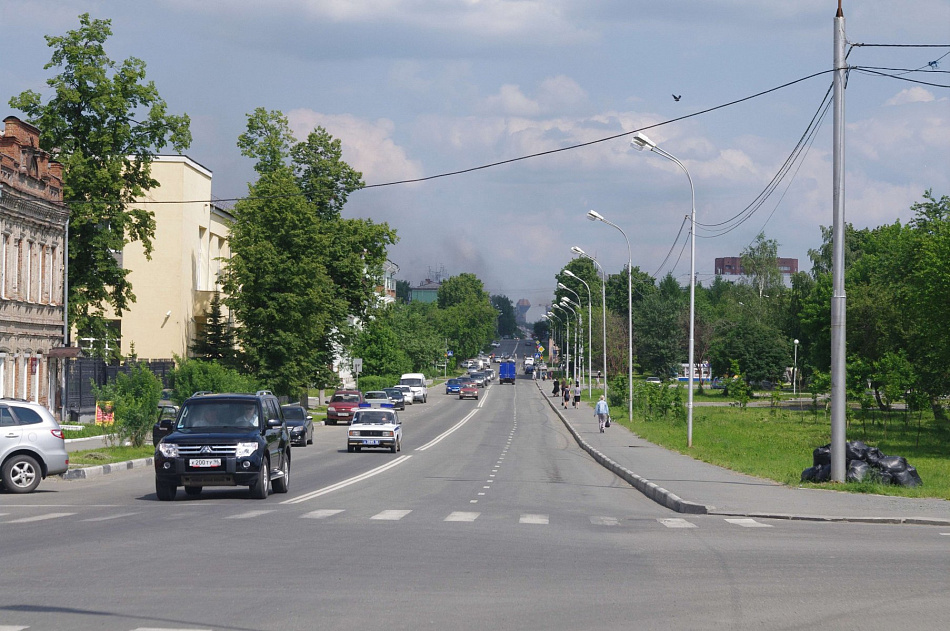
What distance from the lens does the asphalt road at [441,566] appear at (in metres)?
7.85

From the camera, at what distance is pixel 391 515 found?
51.7 feet

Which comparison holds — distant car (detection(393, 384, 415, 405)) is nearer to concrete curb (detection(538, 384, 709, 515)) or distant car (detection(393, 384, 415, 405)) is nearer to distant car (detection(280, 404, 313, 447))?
distant car (detection(280, 404, 313, 447))

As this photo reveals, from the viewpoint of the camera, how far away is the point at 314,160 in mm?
66000

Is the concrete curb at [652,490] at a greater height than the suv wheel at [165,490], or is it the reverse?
the suv wheel at [165,490]

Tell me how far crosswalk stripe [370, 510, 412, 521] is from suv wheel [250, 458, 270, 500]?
2.74 metres

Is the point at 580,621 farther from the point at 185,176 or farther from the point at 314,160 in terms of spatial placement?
the point at 314,160

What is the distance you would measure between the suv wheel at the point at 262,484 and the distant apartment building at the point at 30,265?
23918mm

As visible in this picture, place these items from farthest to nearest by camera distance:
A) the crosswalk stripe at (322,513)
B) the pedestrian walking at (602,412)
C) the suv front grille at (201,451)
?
the pedestrian walking at (602,412) < the suv front grille at (201,451) < the crosswalk stripe at (322,513)

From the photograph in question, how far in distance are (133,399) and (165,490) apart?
1319 cm

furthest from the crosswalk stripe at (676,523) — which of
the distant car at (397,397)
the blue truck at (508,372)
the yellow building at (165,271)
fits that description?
the blue truck at (508,372)

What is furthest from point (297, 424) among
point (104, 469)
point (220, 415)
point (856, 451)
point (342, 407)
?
point (856, 451)

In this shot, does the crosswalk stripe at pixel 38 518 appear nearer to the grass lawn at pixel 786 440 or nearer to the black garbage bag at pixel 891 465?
the grass lawn at pixel 786 440

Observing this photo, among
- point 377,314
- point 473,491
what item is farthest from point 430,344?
point 473,491

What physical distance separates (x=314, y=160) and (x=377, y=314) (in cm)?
1060
